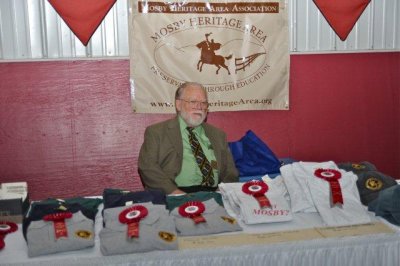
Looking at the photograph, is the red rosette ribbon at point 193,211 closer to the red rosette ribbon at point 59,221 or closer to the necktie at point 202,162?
the red rosette ribbon at point 59,221

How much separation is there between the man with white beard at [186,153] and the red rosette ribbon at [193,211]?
95cm

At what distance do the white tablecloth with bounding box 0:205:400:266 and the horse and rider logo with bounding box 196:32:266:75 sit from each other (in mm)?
2088

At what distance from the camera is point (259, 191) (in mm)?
1931

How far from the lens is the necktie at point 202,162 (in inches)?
113

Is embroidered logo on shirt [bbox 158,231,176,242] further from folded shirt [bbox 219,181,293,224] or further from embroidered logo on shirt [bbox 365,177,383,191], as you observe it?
embroidered logo on shirt [bbox 365,177,383,191]

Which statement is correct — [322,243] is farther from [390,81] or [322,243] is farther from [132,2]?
[390,81]

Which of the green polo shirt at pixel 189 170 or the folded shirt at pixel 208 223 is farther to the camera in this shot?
the green polo shirt at pixel 189 170

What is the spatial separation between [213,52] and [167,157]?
1.14 metres

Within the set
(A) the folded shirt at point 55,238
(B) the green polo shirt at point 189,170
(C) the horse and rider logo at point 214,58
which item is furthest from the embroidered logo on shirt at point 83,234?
(C) the horse and rider logo at point 214,58

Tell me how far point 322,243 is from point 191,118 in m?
1.44

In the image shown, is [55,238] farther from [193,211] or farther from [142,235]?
[193,211]

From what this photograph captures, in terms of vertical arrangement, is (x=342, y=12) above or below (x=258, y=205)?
above

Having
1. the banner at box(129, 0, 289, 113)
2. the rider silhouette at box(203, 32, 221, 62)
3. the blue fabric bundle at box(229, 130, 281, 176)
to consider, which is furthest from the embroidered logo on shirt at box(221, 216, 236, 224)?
the rider silhouette at box(203, 32, 221, 62)

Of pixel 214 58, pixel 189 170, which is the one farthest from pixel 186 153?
pixel 214 58
